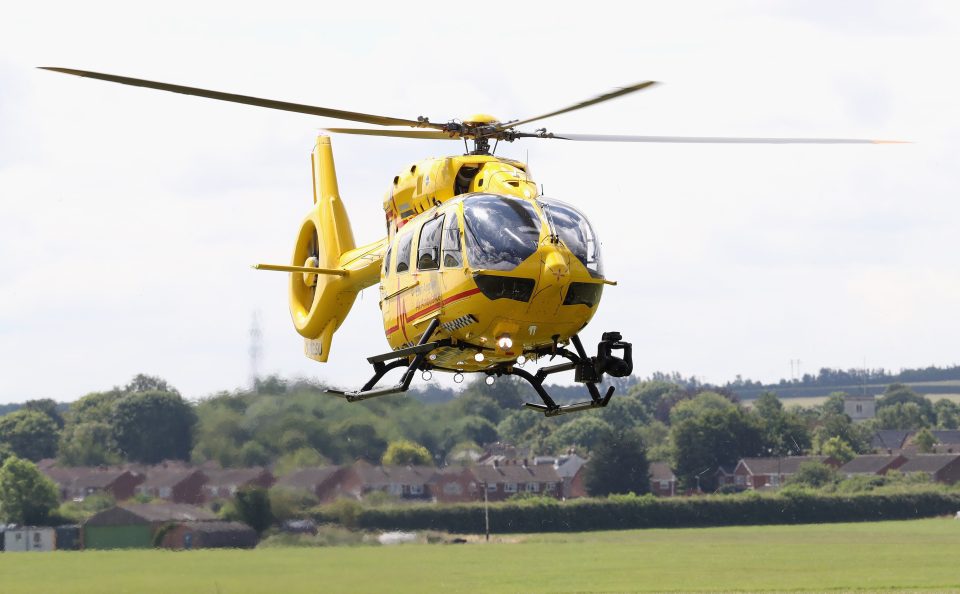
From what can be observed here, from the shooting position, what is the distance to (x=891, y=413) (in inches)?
6742

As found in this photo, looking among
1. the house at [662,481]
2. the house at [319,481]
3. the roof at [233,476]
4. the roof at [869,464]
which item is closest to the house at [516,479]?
the house at [662,481]

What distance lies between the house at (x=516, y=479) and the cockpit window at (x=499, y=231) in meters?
40.4

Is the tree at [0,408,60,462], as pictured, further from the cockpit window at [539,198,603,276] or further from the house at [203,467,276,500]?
the cockpit window at [539,198,603,276]

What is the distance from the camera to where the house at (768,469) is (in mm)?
87875

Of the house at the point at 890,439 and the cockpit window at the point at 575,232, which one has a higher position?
the house at the point at 890,439

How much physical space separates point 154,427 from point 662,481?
126 feet

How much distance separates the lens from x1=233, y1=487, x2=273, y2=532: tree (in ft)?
153

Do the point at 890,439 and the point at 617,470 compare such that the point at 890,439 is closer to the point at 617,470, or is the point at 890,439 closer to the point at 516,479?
the point at 617,470

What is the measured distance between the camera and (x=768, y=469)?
9219 cm

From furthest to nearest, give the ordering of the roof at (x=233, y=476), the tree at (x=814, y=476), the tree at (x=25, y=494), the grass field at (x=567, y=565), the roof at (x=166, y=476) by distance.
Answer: the tree at (x=814, y=476) < the tree at (x=25, y=494) < the roof at (x=166, y=476) < the grass field at (x=567, y=565) < the roof at (x=233, y=476)

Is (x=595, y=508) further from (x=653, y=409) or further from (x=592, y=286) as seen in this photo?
(x=653, y=409)

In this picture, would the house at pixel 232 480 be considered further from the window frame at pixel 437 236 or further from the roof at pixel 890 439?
the roof at pixel 890 439

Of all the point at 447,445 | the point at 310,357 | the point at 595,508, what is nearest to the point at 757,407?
the point at 595,508

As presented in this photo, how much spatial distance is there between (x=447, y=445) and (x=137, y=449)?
35.4ft
